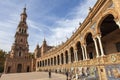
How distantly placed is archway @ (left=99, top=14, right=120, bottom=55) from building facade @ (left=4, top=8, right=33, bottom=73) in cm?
4125

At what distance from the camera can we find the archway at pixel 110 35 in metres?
13.6

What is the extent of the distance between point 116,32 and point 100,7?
5283 millimetres

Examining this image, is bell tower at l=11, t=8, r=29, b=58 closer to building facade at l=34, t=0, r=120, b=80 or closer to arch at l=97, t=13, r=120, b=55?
building facade at l=34, t=0, r=120, b=80

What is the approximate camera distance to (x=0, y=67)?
1965 inches

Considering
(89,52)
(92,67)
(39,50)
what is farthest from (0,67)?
(92,67)

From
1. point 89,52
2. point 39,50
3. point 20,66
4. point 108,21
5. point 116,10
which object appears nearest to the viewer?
point 116,10

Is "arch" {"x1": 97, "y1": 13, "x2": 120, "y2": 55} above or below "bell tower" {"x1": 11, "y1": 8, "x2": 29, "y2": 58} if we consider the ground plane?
below

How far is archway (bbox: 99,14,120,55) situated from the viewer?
13.6m

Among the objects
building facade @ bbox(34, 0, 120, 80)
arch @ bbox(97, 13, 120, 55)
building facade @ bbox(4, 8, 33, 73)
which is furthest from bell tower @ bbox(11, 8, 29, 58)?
arch @ bbox(97, 13, 120, 55)

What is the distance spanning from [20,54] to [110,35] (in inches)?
1823

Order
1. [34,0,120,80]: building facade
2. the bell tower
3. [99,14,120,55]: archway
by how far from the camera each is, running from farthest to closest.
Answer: the bell tower < [99,14,120,55]: archway < [34,0,120,80]: building facade

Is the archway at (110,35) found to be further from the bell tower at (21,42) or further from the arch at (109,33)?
the bell tower at (21,42)

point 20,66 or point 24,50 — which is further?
point 24,50

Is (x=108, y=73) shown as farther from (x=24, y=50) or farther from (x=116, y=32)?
(x=24, y=50)
